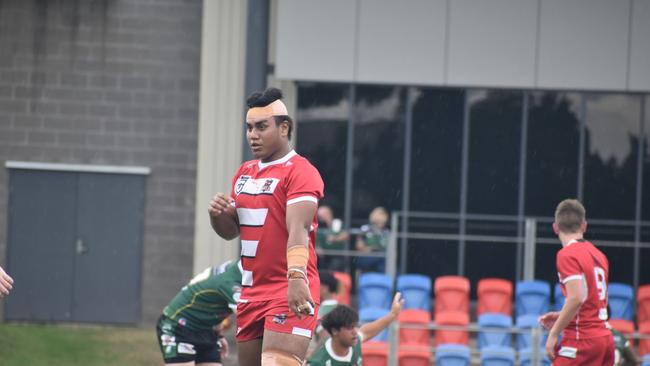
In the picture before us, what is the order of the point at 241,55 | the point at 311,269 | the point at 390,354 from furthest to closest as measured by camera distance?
the point at 241,55 → the point at 390,354 → the point at 311,269

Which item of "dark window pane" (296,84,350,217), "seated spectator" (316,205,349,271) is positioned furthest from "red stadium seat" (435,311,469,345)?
"dark window pane" (296,84,350,217)

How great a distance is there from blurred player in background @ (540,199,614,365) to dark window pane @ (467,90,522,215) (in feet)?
31.4

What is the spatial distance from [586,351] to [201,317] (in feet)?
9.61

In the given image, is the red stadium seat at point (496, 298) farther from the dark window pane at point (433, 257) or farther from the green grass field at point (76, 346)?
the green grass field at point (76, 346)

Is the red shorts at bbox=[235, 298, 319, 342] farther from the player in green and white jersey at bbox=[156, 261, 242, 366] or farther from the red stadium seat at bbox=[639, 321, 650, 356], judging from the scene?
the red stadium seat at bbox=[639, 321, 650, 356]

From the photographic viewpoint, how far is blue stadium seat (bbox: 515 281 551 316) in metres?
14.9

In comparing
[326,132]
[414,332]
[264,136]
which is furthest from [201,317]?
[326,132]

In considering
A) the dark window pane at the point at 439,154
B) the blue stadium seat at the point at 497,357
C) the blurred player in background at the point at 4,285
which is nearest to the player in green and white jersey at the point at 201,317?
the blurred player in background at the point at 4,285

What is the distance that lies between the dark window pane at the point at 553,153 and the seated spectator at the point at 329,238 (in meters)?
3.02

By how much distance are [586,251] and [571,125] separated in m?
9.98

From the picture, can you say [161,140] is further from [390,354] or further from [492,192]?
[390,354]

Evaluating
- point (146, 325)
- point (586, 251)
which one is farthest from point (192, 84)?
point (586, 251)

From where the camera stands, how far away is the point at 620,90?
17406 mm

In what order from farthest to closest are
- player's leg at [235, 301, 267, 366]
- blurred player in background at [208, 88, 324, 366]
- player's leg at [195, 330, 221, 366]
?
player's leg at [195, 330, 221, 366], player's leg at [235, 301, 267, 366], blurred player in background at [208, 88, 324, 366]
